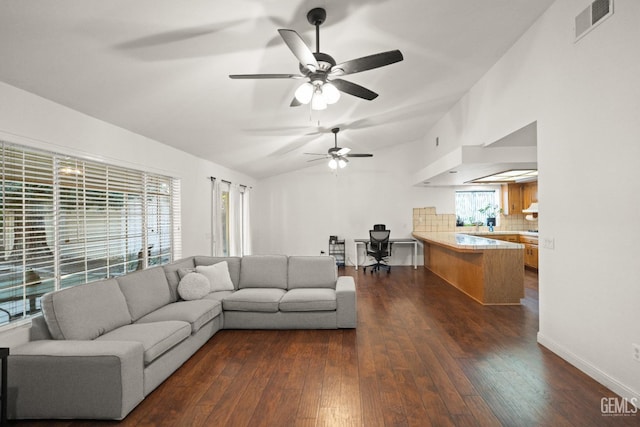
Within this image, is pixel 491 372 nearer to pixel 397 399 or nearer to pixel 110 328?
pixel 397 399

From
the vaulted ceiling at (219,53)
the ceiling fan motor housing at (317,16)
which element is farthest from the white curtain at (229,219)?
the ceiling fan motor housing at (317,16)

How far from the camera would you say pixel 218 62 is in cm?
276

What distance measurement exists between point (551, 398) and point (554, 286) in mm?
1162

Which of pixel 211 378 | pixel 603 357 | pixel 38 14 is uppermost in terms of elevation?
pixel 38 14

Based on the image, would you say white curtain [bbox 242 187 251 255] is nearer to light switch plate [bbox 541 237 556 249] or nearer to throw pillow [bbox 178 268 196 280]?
throw pillow [bbox 178 268 196 280]

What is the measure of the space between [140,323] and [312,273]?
6.86 ft

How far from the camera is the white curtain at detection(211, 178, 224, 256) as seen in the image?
593 centimetres

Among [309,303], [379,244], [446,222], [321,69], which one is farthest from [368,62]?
[446,222]

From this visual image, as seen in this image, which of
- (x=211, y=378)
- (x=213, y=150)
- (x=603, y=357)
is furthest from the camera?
(x=213, y=150)

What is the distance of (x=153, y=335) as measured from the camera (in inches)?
104

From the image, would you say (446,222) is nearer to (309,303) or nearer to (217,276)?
(309,303)

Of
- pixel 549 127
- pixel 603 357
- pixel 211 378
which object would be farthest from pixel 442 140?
pixel 211 378

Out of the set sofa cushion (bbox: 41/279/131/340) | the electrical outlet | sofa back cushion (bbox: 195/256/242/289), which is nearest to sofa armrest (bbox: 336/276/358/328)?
sofa back cushion (bbox: 195/256/242/289)

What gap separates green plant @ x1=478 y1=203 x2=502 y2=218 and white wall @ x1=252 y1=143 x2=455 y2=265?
84 centimetres
